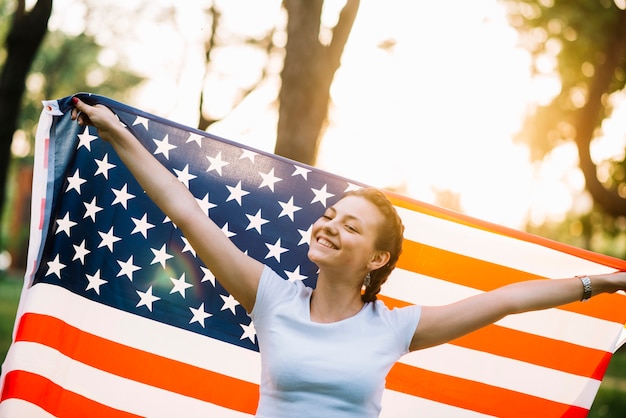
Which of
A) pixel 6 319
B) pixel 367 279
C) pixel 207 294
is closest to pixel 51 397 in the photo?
pixel 207 294

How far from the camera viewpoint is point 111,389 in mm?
4621

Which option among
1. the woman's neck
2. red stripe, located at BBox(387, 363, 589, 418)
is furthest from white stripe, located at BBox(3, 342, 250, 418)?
the woman's neck

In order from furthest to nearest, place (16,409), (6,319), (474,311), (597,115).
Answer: (6,319) < (597,115) < (16,409) < (474,311)

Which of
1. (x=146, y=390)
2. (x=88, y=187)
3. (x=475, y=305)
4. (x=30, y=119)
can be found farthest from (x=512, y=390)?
(x=30, y=119)

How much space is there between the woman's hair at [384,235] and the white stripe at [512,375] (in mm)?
1304

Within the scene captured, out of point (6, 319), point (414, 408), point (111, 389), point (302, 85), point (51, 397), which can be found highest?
point (6, 319)

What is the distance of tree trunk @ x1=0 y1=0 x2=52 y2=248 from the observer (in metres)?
10.3

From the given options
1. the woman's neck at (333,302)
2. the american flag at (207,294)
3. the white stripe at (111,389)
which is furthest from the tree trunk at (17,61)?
the woman's neck at (333,302)

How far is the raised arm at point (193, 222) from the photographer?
3355 mm

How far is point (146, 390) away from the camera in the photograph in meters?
4.64

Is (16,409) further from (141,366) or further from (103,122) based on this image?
(103,122)

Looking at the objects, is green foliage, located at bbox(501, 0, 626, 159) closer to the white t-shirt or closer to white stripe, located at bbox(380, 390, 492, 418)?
white stripe, located at bbox(380, 390, 492, 418)

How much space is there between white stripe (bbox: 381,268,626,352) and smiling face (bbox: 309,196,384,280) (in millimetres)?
1301

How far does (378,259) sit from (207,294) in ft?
4.72
